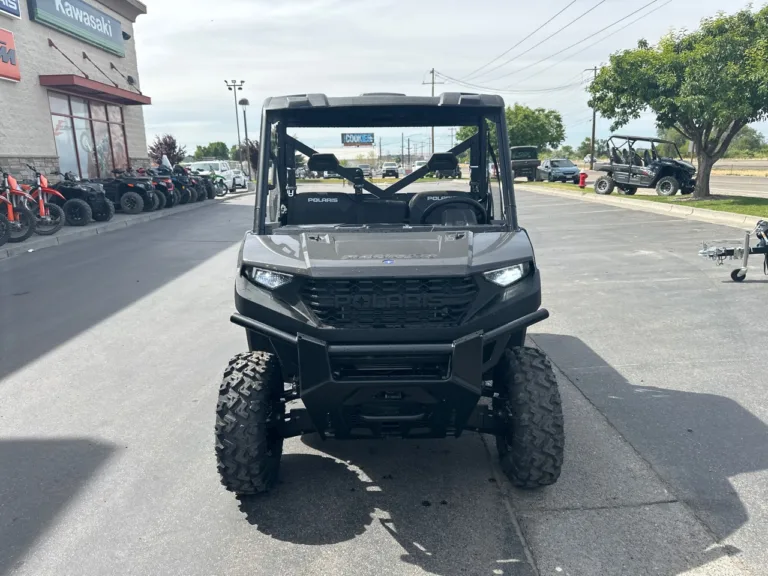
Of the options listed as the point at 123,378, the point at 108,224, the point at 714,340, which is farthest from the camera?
the point at 108,224

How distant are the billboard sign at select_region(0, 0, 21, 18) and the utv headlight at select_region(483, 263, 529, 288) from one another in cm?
1870

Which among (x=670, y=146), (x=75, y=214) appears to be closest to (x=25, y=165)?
(x=75, y=214)

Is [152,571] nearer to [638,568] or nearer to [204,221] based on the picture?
[638,568]

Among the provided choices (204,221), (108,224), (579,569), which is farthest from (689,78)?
(579,569)

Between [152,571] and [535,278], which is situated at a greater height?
[535,278]

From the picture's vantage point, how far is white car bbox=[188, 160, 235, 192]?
1253 inches

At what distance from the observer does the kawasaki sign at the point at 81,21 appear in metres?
18.4

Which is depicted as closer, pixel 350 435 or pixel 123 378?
pixel 350 435

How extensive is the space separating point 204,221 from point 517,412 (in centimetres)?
1617

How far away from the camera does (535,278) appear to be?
10.3 feet

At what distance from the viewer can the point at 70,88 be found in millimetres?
19500

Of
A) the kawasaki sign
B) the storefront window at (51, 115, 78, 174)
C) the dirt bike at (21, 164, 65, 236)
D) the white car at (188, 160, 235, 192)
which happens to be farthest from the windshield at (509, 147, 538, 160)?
the dirt bike at (21, 164, 65, 236)

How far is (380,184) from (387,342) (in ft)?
6.09

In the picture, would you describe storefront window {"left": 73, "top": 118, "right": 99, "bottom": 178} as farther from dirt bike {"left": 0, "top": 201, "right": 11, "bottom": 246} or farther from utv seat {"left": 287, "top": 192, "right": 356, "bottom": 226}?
utv seat {"left": 287, "top": 192, "right": 356, "bottom": 226}
